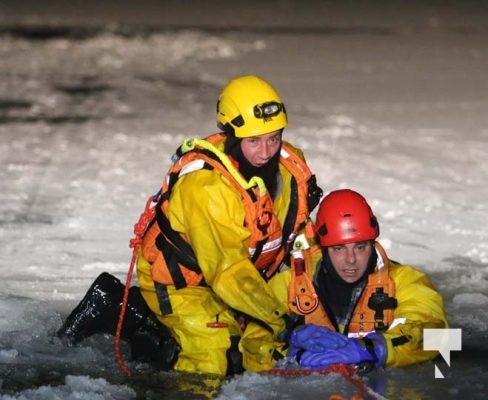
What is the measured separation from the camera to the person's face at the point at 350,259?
6.70 meters

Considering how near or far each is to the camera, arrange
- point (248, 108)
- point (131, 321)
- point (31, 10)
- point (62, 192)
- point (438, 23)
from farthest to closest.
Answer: point (31, 10) < point (438, 23) < point (62, 192) < point (131, 321) < point (248, 108)

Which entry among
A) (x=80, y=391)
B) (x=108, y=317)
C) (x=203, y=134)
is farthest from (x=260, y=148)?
(x=203, y=134)

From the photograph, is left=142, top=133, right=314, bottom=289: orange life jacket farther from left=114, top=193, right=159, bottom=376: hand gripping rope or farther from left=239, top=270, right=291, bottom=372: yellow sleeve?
left=239, top=270, right=291, bottom=372: yellow sleeve

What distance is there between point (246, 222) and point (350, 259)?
0.59 metres

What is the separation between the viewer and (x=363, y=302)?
268 inches

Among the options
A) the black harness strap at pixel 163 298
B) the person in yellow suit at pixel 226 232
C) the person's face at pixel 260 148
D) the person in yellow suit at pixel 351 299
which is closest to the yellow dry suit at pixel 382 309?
the person in yellow suit at pixel 351 299

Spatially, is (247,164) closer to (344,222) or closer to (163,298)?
(344,222)

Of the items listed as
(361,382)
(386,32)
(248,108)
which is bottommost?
(361,382)

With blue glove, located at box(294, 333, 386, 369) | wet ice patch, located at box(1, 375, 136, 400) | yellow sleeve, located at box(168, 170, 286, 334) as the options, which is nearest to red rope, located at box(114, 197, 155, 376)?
wet ice patch, located at box(1, 375, 136, 400)

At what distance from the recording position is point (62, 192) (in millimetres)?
11055

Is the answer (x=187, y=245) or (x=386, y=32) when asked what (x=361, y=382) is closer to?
(x=187, y=245)

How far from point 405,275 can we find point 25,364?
2143 millimetres

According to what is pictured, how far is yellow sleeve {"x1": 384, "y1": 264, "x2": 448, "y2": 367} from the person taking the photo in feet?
21.8

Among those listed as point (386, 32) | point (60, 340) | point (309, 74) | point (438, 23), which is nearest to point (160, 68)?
point (309, 74)
